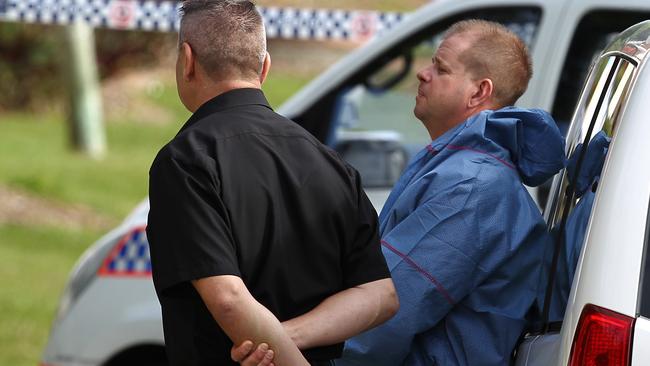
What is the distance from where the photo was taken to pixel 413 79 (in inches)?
242

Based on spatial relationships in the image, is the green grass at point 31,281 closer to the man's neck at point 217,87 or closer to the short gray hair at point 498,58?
the short gray hair at point 498,58

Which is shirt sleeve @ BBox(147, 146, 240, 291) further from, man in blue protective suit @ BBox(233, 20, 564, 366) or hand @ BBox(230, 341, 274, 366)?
man in blue protective suit @ BBox(233, 20, 564, 366)

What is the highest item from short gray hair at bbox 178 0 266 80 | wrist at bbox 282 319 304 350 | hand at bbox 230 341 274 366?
short gray hair at bbox 178 0 266 80

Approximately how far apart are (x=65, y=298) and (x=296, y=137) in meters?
2.67

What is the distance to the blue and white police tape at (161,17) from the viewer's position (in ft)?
27.8

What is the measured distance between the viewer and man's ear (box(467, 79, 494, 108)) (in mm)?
3379

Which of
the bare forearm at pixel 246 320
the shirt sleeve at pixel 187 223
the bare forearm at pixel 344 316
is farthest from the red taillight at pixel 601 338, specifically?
the shirt sleeve at pixel 187 223

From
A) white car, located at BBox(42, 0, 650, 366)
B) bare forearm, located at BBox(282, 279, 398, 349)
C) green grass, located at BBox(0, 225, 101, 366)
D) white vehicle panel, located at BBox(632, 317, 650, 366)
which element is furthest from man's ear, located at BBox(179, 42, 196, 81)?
green grass, located at BBox(0, 225, 101, 366)

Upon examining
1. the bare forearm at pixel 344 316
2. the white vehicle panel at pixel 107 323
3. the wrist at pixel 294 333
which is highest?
the bare forearm at pixel 344 316

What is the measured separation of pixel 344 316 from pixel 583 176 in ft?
2.16

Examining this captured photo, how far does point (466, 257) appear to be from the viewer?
3055mm

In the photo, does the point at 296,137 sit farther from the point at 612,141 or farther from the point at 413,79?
the point at 413,79

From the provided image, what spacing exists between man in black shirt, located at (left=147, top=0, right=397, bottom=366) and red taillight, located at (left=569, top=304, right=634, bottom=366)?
46 centimetres

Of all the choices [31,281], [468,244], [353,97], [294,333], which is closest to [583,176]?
[468,244]
